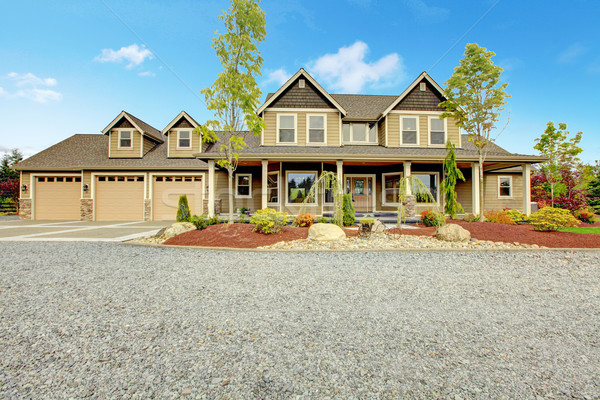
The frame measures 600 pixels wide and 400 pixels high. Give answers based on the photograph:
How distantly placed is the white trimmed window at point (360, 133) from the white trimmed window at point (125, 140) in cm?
1323

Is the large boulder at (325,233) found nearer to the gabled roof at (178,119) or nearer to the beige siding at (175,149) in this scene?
the beige siding at (175,149)

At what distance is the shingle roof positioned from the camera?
14.5 meters

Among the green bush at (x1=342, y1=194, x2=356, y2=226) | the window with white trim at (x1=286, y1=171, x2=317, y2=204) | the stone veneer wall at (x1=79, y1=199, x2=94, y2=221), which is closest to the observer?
the green bush at (x1=342, y1=194, x2=356, y2=226)

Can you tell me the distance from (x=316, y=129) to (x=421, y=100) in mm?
6140

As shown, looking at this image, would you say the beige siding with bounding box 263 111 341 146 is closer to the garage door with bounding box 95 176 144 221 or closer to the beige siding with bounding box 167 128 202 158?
the beige siding with bounding box 167 128 202 158

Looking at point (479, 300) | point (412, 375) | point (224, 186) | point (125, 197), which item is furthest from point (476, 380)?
point (125, 197)

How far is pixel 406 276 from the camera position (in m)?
4.20

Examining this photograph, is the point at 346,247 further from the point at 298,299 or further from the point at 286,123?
the point at 286,123

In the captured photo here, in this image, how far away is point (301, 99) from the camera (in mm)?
13359

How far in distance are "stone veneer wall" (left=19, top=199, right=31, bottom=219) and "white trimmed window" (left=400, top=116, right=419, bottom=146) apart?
22.2 metres

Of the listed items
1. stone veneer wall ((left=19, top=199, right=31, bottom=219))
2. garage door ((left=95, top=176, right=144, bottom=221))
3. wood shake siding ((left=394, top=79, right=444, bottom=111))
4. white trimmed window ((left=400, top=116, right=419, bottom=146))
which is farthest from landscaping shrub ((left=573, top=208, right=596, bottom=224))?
stone veneer wall ((left=19, top=199, right=31, bottom=219))

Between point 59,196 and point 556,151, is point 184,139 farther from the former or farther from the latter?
point 556,151

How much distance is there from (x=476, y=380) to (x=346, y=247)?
181 inches

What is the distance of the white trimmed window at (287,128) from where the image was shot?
1324cm
